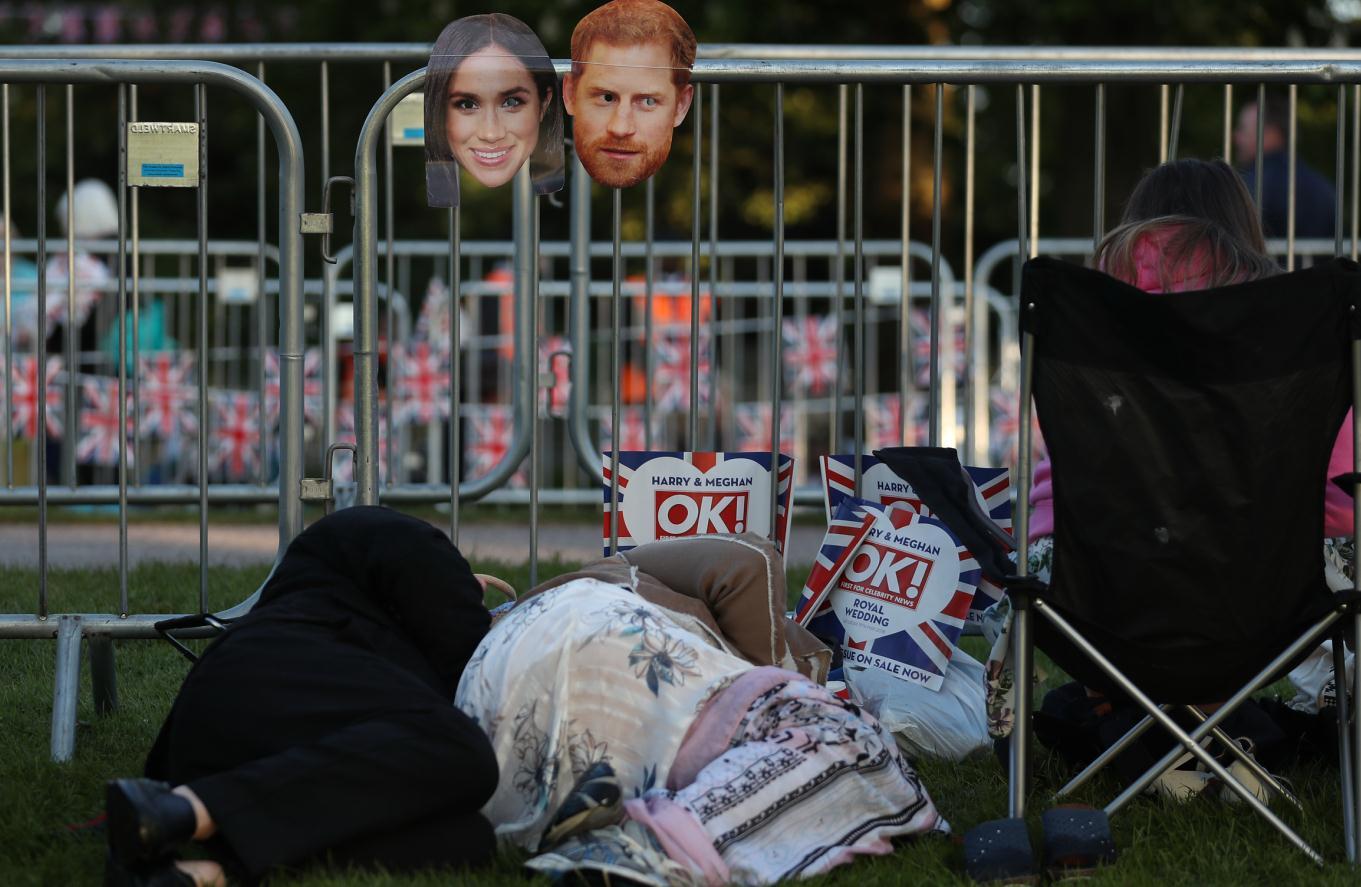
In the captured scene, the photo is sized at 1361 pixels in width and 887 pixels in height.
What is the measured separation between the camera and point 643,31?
4.81 metres

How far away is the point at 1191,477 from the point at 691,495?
1539 mm

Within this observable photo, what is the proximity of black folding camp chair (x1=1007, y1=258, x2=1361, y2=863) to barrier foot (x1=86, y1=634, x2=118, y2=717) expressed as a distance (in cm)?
243

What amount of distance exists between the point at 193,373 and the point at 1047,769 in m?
7.34

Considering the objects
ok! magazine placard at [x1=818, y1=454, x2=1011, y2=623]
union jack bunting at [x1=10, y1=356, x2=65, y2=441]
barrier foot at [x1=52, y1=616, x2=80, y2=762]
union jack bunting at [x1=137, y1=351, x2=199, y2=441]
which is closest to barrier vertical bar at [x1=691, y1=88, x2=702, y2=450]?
ok! magazine placard at [x1=818, y1=454, x2=1011, y2=623]

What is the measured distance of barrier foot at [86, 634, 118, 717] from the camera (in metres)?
4.75

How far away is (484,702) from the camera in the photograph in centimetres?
362

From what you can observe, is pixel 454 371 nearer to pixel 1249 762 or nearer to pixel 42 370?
pixel 42 370

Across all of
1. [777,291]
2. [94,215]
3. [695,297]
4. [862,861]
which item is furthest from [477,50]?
[94,215]

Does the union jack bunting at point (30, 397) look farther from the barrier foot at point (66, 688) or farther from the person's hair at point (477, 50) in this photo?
the person's hair at point (477, 50)

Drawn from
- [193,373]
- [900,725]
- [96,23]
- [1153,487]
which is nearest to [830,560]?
[900,725]

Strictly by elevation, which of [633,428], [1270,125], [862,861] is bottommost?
[862,861]

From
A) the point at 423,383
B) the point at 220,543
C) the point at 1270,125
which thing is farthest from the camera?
the point at 423,383

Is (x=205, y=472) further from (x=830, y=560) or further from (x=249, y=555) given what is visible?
(x=249, y=555)

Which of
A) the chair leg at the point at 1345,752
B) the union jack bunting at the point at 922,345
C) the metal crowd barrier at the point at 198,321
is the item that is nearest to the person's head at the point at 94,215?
the union jack bunting at the point at 922,345
